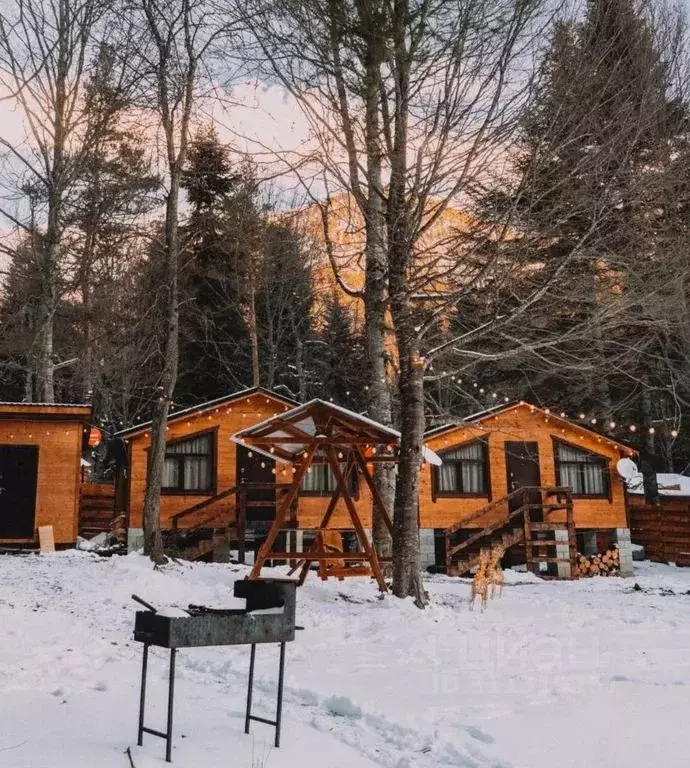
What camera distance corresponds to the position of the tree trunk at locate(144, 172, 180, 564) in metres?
13.5

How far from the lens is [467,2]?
8953mm

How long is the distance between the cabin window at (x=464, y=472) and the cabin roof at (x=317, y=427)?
1183 centimetres

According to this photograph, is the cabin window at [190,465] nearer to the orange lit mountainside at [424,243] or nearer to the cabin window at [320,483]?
the cabin window at [320,483]

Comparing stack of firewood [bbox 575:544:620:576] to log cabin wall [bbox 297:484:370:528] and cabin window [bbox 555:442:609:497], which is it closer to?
cabin window [bbox 555:442:609:497]

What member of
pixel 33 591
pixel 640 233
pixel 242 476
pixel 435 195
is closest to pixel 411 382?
pixel 435 195

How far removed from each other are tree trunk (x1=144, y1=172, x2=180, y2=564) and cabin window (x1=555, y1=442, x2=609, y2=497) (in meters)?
13.5

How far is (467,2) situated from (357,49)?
5.14ft

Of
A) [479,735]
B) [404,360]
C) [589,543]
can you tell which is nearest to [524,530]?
[589,543]

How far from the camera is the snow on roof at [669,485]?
23.8m

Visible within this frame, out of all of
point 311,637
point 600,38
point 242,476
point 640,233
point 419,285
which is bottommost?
point 311,637

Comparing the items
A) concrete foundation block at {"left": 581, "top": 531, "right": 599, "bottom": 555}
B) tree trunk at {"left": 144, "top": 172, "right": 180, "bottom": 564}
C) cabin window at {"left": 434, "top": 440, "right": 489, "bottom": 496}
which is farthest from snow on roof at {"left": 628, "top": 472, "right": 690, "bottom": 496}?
tree trunk at {"left": 144, "top": 172, "right": 180, "bottom": 564}

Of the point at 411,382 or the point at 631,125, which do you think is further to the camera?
the point at 411,382

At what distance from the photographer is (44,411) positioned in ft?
58.6

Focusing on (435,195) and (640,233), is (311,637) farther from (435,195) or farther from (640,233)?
(640,233)
